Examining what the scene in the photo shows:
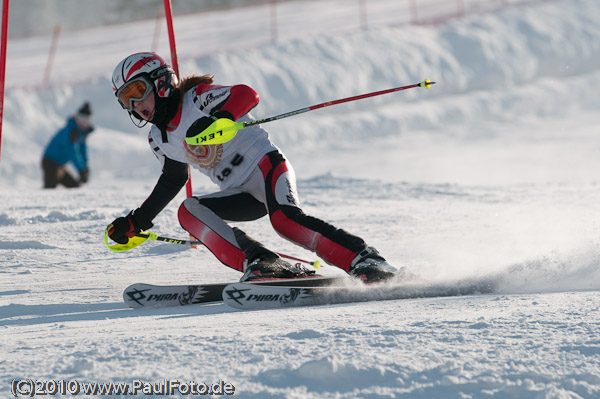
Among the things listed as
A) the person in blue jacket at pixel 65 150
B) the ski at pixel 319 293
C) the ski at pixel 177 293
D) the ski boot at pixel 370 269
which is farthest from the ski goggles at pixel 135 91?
the person in blue jacket at pixel 65 150

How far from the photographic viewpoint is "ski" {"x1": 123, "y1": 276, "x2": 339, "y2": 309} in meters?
3.70

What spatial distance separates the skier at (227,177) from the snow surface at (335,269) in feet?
1.15

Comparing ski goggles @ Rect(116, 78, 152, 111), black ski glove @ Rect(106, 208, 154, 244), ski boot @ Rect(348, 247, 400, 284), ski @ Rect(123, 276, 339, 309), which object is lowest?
ski @ Rect(123, 276, 339, 309)

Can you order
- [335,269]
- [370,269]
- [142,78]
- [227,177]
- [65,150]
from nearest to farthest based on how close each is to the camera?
[370,269], [142,78], [227,177], [335,269], [65,150]

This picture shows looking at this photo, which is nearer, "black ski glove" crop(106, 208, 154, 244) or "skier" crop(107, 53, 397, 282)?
"skier" crop(107, 53, 397, 282)

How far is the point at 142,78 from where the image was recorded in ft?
13.2

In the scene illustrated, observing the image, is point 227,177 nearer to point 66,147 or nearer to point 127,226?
point 127,226

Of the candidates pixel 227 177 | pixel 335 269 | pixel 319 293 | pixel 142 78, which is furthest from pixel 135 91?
pixel 335 269

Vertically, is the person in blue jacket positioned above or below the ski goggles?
below

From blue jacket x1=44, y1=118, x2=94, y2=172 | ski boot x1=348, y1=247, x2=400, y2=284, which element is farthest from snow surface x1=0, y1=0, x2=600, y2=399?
blue jacket x1=44, y1=118, x2=94, y2=172

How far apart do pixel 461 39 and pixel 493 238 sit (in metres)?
14.7

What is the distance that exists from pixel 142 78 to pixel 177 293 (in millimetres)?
1086

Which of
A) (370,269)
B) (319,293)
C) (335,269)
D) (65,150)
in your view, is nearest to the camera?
(319,293)

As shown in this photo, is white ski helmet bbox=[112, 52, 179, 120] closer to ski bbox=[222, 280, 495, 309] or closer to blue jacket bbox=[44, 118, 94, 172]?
ski bbox=[222, 280, 495, 309]
